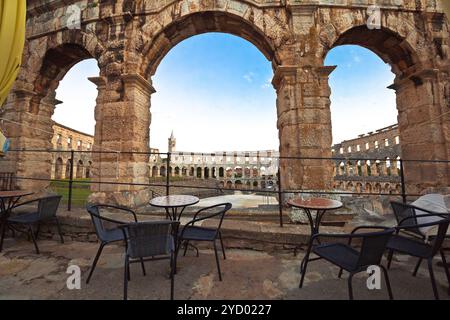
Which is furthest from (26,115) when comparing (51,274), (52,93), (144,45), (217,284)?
(217,284)

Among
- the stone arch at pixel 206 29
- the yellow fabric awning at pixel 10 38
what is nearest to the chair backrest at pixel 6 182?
the stone arch at pixel 206 29

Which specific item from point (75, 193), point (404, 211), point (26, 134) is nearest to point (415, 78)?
point (404, 211)

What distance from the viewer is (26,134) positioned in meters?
5.97

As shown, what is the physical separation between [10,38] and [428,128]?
25.6ft

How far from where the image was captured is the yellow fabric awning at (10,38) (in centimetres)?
220

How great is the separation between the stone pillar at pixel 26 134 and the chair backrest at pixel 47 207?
371 centimetres

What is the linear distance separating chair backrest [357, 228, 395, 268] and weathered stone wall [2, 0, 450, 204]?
9.44ft

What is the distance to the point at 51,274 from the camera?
2219 millimetres

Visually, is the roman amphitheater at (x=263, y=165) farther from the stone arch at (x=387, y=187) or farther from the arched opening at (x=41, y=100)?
the arched opening at (x=41, y=100)

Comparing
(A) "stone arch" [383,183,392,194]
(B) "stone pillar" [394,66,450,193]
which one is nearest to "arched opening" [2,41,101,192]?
(B) "stone pillar" [394,66,450,193]

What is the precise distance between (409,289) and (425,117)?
16.3ft

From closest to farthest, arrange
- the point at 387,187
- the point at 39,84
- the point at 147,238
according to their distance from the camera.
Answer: the point at 147,238
the point at 39,84
the point at 387,187

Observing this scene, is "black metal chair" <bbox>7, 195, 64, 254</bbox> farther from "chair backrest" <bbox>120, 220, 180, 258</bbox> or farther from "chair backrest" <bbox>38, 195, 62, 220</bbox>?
"chair backrest" <bbox>120, 220, 180, 258</bbox>

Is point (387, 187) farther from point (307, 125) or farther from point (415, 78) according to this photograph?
point (307, 125)
